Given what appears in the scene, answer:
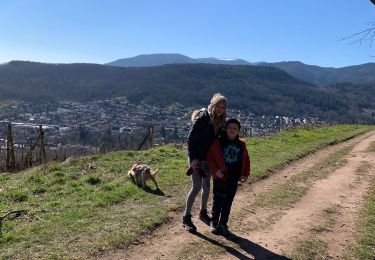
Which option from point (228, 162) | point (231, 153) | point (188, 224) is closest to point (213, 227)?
point (188, 224)

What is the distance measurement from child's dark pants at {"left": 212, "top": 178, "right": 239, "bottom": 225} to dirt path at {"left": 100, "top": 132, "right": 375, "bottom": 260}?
14.1 inches

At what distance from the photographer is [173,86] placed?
5659 inches

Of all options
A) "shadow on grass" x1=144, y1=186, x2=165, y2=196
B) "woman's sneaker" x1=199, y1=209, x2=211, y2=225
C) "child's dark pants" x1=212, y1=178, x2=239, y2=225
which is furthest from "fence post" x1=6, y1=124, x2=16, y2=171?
"child's dark pants" x1=212, y1=178, x2=239, y2=225

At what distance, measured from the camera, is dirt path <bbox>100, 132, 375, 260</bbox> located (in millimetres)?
6188

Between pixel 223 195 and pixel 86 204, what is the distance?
117 inches

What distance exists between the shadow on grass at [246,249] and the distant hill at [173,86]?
10596 cm

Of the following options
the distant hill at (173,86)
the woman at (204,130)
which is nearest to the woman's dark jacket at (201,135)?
the woman at (204,130)

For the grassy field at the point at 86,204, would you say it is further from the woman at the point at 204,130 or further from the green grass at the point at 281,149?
the woman at the point at 204,130

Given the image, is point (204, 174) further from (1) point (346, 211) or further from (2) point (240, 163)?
(1) point (346, 211)

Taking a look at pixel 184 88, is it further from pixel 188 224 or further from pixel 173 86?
pixel 188 224

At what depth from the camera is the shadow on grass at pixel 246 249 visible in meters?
6.10

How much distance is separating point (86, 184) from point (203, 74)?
151377 mm

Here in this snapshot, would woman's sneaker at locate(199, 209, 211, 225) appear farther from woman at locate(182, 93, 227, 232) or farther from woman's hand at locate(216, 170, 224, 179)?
woman's hand at locate(216, 170, 224, 179)

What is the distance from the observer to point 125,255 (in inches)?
237
